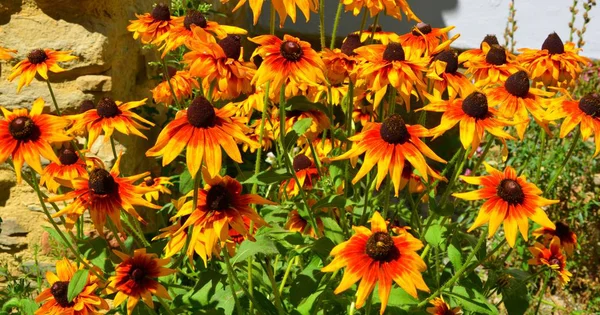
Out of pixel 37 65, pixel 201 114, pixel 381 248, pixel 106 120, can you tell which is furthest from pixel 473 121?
pixel 37 65

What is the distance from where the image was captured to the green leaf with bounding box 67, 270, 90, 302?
1325 mm

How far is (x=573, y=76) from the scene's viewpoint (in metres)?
1.74

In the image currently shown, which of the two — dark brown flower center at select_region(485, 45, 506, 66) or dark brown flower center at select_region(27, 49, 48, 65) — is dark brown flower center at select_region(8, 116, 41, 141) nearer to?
dark brown flower center at select_region(27, 49, 48, 65)

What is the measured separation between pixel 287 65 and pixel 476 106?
17.1 inches

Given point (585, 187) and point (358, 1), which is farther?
point (585, 187)

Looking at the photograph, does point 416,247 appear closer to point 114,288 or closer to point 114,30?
point 114,288

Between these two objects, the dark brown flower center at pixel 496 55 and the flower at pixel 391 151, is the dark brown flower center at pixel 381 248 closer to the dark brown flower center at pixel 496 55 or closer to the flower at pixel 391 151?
the flower at pixel 391 151

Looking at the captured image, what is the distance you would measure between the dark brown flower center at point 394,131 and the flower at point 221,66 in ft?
1.28

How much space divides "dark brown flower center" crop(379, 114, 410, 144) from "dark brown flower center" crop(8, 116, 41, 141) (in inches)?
30.4

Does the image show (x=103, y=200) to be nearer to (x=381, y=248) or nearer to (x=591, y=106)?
(x=381, y=248)

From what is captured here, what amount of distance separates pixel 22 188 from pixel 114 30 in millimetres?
735

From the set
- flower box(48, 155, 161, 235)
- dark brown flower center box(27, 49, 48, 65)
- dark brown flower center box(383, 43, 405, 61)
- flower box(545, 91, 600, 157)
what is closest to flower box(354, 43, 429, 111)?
dark brown flower center box(383, 43, 405, 61)

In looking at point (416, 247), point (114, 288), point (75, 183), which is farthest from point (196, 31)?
point (416, 247)

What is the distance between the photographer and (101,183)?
1345mm
